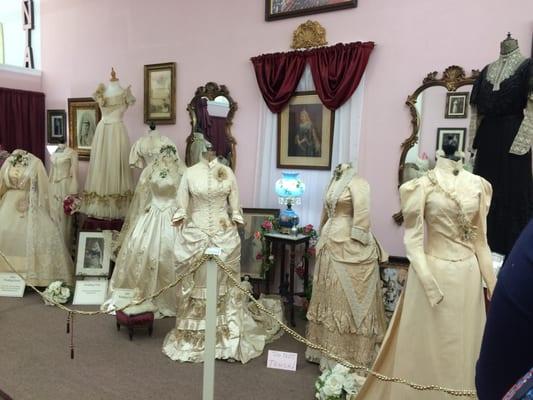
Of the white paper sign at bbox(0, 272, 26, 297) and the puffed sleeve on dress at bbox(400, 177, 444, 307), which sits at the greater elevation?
the puffed sleeve on dress at bbox(400, 177, 444, 307)

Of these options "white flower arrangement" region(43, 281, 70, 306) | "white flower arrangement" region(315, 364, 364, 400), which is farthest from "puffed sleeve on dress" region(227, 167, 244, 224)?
"white flower arrangement" region(43, 281, 70, 306)

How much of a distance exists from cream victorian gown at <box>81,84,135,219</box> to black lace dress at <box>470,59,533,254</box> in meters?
4.05

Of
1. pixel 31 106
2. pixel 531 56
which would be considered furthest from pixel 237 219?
pixel 31 106

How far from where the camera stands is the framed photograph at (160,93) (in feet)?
18.2

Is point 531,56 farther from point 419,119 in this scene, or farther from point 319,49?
point 319,49

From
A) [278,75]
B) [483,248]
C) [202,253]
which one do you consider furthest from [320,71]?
[483,248]

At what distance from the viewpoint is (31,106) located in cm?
681

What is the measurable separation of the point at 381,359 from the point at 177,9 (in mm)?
4655

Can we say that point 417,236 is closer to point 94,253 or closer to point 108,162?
point 94,253

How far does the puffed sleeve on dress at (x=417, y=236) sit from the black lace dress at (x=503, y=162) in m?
1.15

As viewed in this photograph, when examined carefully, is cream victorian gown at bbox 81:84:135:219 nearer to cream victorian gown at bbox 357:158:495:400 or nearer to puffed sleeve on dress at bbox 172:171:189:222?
puffed sleeve on dress at bbox 172:171:189:222

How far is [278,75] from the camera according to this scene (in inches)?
182

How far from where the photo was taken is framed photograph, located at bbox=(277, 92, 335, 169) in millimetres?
4547

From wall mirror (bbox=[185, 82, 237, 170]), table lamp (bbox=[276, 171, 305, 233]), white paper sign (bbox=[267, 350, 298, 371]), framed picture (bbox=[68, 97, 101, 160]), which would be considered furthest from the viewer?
framed picture (bbox=[68, 97, 101, 160])
